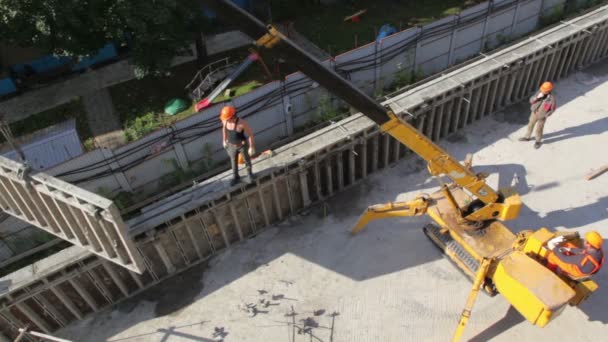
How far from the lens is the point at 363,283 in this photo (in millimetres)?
11125

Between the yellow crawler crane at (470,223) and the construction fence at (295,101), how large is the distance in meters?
5.28

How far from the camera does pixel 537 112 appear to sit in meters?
13.7

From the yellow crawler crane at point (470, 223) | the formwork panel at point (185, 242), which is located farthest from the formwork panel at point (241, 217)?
the yellow crawler crane at point (470, 223)

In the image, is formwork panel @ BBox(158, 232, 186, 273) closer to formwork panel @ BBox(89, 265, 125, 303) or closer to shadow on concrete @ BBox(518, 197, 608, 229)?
formwork panel @ BBox(89, 265, 125, 303)

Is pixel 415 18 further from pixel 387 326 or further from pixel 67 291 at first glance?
pixel 67 291

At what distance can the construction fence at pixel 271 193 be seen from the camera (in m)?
10.3

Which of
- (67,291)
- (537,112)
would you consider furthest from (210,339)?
(537,112)

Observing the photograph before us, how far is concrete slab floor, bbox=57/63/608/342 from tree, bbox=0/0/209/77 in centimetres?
803

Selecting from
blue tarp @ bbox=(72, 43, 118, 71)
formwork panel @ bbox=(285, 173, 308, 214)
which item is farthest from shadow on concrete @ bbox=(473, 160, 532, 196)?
blue tarp @ bbox=(72, 43, 118, 71)

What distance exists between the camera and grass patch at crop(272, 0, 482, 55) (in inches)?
831

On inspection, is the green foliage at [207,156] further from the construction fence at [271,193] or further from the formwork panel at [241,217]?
the formwork panel at [241,217]

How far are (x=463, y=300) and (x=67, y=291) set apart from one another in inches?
383

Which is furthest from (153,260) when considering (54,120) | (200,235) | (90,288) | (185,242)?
(54,120)

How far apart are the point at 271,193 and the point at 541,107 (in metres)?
8.95
